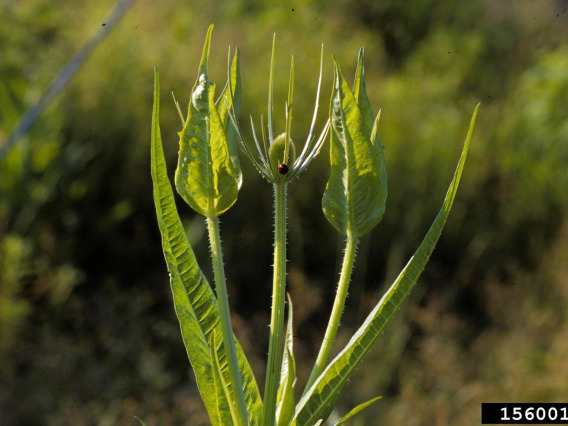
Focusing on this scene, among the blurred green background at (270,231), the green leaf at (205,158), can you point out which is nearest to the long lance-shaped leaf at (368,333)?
the green leaf at (205,158)

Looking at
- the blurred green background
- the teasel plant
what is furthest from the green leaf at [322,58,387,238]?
the blurred green background

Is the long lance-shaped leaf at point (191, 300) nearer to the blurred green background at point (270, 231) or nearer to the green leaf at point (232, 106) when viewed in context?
the green leaf at point (232, 106)

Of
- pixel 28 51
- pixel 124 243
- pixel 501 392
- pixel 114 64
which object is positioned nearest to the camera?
pixel 501 392

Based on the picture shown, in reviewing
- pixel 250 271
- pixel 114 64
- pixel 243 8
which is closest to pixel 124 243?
pixel 250 271

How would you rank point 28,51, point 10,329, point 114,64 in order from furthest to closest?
1. point 114,64
2. point 28,51
3. point 10,329

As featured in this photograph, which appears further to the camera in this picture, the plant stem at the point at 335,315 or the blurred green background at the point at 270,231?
the blurred green background at the point at 270,231

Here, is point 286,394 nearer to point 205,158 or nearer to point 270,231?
point 205,158

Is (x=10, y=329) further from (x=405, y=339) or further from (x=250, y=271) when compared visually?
(x=405, y=339)
